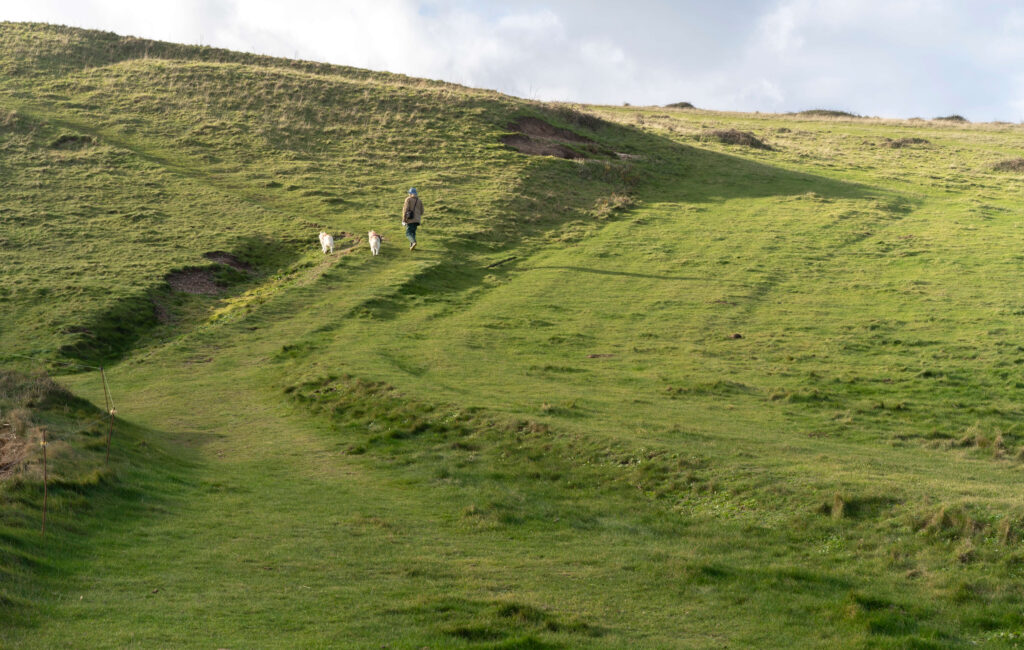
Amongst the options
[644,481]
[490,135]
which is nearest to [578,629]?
[644,481]

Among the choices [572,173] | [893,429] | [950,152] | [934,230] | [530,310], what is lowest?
[893,429]

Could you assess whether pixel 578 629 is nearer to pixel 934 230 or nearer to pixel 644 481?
pixel 644 481

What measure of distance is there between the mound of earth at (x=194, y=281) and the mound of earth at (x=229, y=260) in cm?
115

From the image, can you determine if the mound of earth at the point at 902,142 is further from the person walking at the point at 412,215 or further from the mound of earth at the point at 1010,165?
the person walking at the point at 412,215

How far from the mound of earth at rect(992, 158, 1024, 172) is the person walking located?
1534 inches

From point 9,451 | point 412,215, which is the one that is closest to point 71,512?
point 9,451

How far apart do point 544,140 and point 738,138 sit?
53.6 feet

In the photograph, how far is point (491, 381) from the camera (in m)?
21.5

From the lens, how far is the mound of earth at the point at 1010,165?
174 ft

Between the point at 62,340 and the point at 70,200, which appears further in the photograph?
the point at 70,200

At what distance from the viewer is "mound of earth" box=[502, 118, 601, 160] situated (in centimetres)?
4944

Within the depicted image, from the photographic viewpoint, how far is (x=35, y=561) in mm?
10156

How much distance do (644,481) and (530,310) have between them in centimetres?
1417

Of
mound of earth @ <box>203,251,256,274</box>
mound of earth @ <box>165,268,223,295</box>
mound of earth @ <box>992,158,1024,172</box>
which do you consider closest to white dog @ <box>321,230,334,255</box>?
mound of earth @ <box>203,251,256,274</box>
